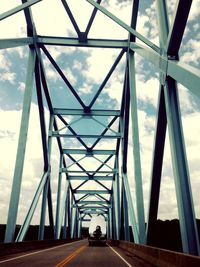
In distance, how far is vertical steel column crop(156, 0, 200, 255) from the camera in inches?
295

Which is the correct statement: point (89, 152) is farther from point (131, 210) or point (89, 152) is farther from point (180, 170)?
point (180, 170)

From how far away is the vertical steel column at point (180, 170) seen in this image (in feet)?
24.5

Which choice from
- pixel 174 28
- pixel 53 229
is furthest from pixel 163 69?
pixel 53 229

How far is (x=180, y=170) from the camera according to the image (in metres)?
7.85

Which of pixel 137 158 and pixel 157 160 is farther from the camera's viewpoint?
pixel 137 158

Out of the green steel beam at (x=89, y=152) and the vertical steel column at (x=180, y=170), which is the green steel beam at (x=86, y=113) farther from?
the vertical steel column at (x=180, y=170)

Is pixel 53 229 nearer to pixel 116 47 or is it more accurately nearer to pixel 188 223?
pixel 116 47

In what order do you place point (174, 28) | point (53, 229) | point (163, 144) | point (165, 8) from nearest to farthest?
point (174, 28) < point (165, 8) < point (163, 144) < point (53, 229)

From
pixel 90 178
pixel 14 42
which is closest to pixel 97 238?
pixel 90 178

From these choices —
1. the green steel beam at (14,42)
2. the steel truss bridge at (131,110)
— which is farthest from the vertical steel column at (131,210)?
the green steel beam at (14,42)

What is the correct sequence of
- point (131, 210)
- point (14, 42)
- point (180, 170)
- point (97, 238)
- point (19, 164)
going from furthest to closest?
point (97, 238) → point (131, 210) → point (19, 164) → point (14, 42) → point (180, 170)

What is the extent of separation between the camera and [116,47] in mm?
18781

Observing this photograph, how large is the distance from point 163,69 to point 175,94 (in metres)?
0.70

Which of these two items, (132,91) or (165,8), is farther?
(132,91)
